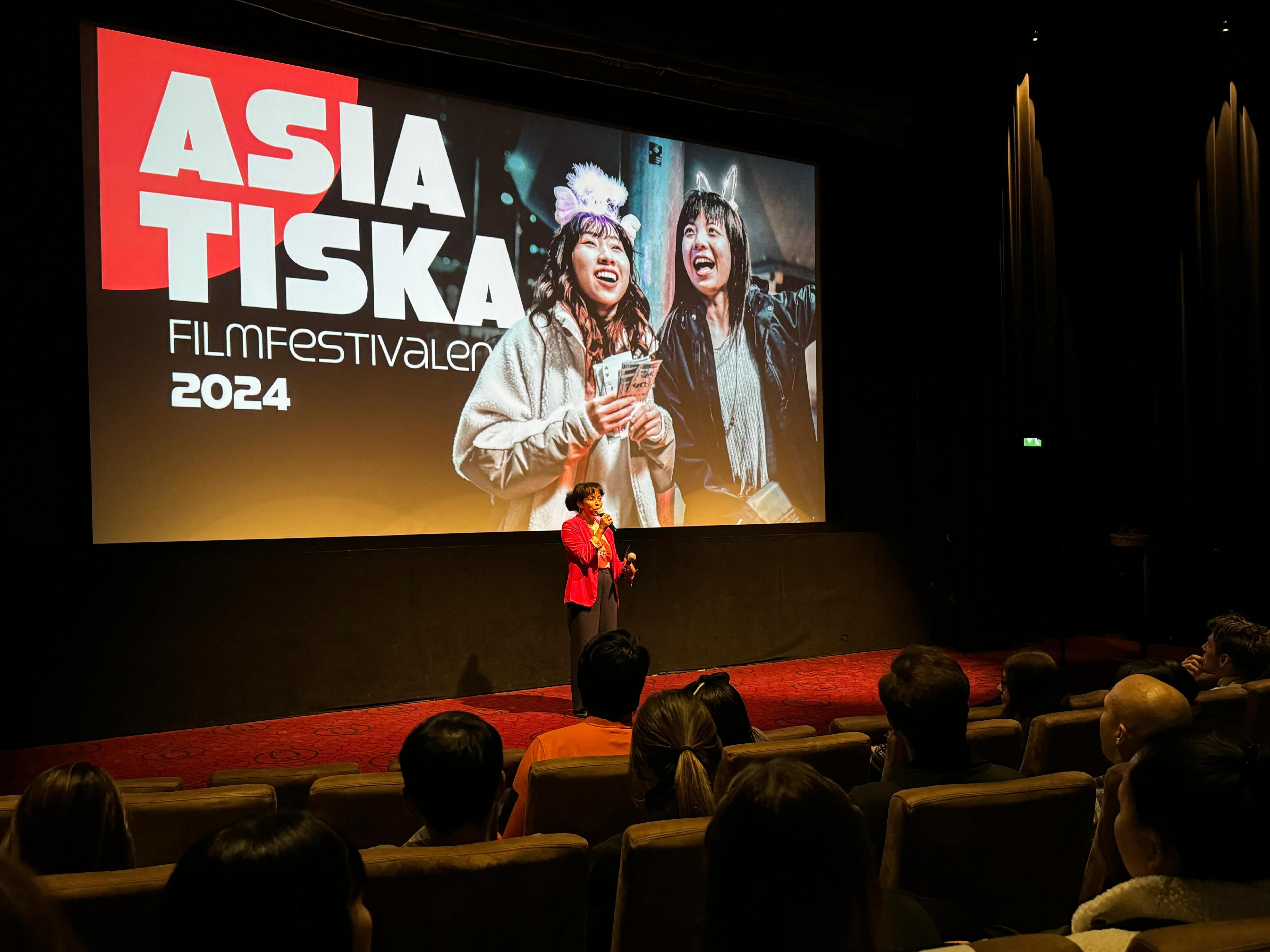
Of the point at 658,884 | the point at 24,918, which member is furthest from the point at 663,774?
the point at 24,918

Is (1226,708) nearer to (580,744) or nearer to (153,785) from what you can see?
(580,744)

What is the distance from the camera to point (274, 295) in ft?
17.2

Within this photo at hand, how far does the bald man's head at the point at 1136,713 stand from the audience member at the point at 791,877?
1278 mm

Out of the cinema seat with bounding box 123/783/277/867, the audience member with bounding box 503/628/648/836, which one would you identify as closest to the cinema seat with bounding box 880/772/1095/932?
the audience member with bounding box 503/628/648/836

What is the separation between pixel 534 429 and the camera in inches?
238

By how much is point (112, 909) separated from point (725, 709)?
1548 millimetres

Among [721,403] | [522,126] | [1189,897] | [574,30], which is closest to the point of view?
[1189,897]

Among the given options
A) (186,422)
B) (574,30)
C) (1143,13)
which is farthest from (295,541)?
(1143,13)

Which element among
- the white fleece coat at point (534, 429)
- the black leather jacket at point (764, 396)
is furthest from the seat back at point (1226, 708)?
the black leather jacket at point (764, 396)

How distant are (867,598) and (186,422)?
5.30 meters

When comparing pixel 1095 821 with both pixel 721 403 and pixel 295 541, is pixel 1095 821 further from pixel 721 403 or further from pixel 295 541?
pixel 721 403

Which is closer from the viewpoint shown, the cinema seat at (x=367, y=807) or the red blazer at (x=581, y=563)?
the cinema seat at (x=367, y=807)

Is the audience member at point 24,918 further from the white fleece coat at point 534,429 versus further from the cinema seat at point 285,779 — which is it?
the white fleece coat at point 534,429

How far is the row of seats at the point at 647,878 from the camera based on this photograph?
1259 mm
